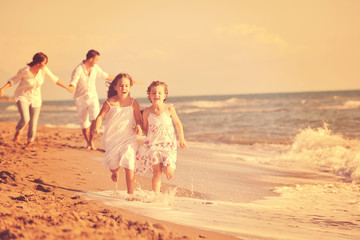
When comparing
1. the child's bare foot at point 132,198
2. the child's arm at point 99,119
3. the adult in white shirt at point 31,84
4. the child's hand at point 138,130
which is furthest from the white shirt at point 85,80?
the child's bare foot at point 132,198

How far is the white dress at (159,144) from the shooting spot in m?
4.70

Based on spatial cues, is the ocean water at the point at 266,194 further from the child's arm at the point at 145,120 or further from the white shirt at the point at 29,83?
the white shirt at the point at 29,83

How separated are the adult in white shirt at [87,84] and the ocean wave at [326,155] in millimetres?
4538

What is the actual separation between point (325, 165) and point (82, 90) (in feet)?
16.8

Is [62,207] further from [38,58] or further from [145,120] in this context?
[38,58]

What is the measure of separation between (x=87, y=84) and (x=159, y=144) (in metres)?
3.95

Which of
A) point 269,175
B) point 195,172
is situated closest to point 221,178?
point 195,172

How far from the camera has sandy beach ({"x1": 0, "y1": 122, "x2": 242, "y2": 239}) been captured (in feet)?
8.90

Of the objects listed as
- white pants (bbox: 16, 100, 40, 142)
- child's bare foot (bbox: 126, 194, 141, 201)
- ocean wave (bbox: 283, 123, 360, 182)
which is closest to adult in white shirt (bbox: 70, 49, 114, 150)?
white pants (bbox: 16, 100, 40, 142)

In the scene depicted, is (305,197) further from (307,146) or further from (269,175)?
(307,146)

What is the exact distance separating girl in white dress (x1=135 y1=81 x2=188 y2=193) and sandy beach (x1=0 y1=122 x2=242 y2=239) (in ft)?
2.61

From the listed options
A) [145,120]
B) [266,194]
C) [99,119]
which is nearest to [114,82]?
[99,119]

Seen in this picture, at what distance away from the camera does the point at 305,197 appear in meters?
5.58

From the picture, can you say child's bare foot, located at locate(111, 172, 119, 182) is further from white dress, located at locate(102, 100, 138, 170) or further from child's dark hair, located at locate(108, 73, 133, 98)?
child's dark hair, located at locate(108, 73, 133, 98)
